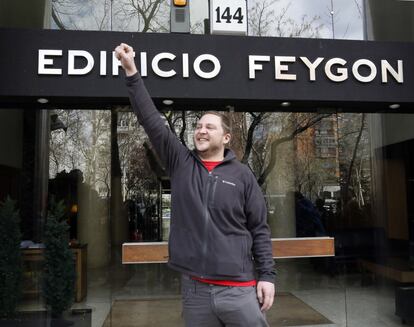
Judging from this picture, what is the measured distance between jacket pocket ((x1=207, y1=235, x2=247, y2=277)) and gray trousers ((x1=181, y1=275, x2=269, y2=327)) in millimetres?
82

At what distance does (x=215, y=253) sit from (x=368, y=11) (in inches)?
204

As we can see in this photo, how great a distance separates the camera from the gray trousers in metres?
2.09

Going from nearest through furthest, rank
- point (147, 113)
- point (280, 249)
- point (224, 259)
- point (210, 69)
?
point (224, 259)
point (147, 113)
point (210, 69)
point (280, 249)

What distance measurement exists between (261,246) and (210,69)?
3.01 metres

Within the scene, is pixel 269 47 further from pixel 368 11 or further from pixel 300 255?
pixel 300 255

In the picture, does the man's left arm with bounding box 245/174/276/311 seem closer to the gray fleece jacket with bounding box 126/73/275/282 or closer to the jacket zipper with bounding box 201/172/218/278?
the gray fleece jacket with bounding box 126/73/275/282

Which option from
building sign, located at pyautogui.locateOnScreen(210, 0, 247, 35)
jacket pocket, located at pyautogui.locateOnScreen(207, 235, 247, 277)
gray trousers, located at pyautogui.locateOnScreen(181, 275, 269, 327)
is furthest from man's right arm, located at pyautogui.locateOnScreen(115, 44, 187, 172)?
building sign, located at pyautogui.locateOnScreen(210, 0, 247, 35)

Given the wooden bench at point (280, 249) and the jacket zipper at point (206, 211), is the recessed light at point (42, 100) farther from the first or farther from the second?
the jacket zipper at point (206, 211)

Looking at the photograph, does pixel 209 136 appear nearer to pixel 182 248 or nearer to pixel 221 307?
pixel 182 248

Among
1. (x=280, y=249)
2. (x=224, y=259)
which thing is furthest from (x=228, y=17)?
(x=224, y=259)

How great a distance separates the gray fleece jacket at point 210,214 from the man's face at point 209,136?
0.22ft

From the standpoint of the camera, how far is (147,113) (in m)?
2.18

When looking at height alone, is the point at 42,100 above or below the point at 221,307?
above

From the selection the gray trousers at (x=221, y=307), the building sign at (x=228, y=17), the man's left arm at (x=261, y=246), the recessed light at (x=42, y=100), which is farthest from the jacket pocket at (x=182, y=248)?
the building sign at (x=228, y=17)
